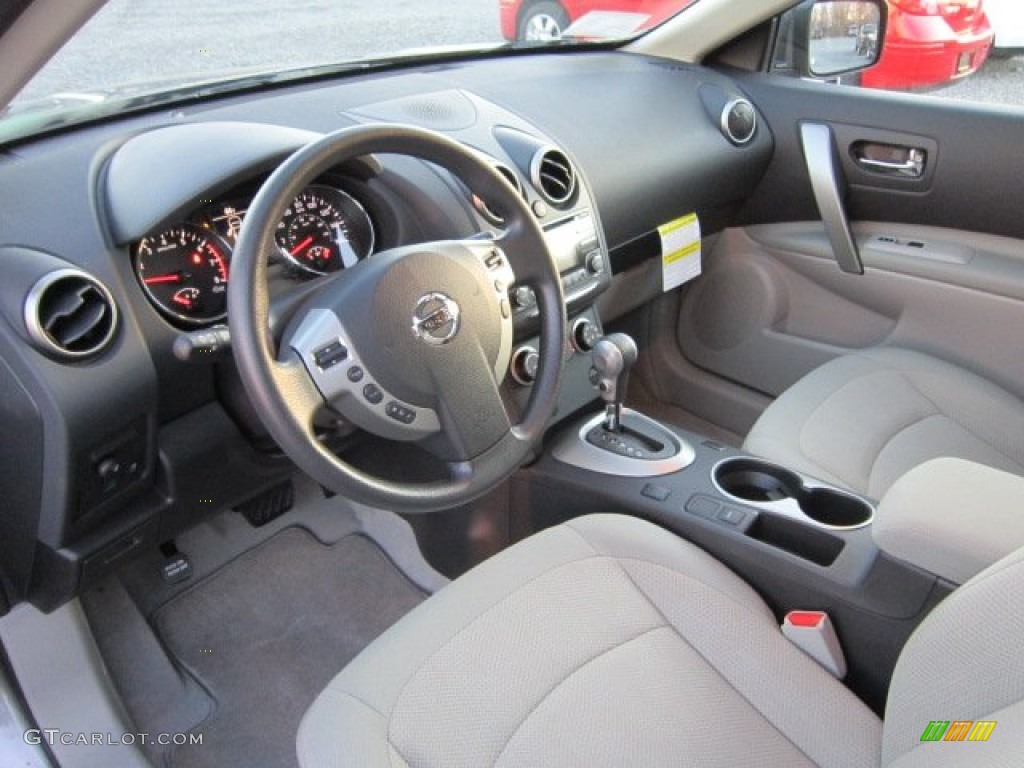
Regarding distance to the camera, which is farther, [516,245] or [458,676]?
[516,245]

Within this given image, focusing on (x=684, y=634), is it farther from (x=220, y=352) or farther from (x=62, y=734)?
(x=62, y=734)

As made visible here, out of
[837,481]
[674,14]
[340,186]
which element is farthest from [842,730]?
[674,14]

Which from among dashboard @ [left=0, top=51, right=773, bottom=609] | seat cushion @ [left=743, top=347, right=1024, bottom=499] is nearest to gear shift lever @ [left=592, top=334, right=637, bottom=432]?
dashboard @ [left=0, top=51, right=773, bottom=609]

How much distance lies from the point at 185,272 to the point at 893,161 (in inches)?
57.9

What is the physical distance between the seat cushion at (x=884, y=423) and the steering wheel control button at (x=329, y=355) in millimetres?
819

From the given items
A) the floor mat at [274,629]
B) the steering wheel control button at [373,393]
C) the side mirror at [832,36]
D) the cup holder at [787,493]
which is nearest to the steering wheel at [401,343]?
the steering wheel control button at [373,393]

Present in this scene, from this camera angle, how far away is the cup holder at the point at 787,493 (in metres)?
1.38

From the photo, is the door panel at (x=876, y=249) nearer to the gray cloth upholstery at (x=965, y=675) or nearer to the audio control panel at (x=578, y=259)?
the audio control panel at (x=578, y=259)

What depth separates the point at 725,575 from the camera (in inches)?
50.6

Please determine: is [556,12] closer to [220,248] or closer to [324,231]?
[324,231]

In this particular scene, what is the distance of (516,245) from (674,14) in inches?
47.7

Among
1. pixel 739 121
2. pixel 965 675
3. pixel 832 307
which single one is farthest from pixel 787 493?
pixel 739 121

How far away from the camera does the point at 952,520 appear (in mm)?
1069
